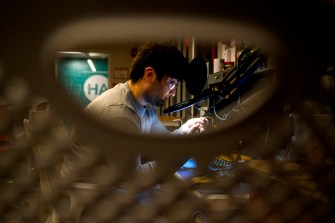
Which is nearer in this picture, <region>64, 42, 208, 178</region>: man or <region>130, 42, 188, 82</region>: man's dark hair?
<region>64, 42, 208, 178</region>: man

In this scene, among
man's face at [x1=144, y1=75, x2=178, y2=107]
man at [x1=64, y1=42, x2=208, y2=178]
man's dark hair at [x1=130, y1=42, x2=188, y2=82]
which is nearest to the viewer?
man at [x1=64, y1=42, x2=208, y2=178]

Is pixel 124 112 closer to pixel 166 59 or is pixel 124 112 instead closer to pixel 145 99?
pixel 166 59

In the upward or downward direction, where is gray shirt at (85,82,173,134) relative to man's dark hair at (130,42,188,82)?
downward

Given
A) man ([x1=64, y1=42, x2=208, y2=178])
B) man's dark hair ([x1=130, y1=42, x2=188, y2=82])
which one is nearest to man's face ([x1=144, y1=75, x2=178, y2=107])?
man ([x1=64, y1=42, x2=208, y2=178])

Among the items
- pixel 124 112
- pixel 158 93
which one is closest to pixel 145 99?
pixel 158 93

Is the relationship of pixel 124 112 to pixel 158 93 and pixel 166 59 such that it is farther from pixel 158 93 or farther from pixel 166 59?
pixel 158 93

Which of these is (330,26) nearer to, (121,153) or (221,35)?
(221,35)

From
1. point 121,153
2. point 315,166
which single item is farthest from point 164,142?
→ point 315,166

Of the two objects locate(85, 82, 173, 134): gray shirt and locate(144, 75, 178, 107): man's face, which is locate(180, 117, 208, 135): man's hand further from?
locate(144, 75, 178, 107): man's face

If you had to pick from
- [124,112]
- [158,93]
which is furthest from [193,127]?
[158,93]

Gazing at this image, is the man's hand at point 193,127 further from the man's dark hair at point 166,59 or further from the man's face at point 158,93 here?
the man's face at point 158,93

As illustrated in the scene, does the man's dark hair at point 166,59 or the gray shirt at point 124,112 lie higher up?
the man's dark hair at point 166,59

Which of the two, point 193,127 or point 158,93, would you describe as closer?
point 193,127

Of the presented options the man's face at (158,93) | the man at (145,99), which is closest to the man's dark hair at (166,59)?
the man at (145,99)
